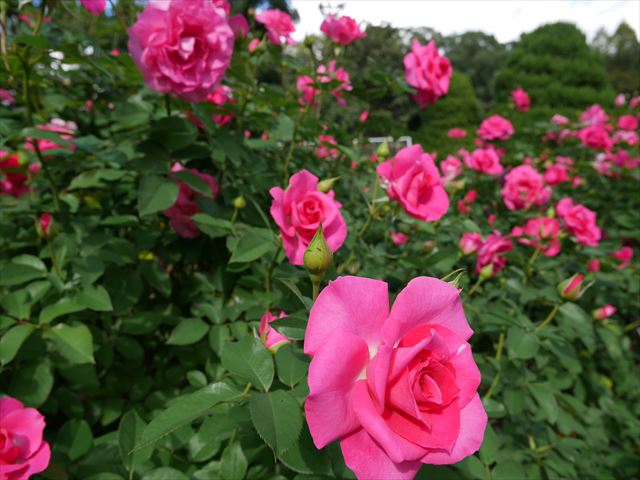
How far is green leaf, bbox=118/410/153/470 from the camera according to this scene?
78cm

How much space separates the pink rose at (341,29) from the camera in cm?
169

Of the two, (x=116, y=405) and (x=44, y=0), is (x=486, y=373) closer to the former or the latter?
(x=116, y=405)

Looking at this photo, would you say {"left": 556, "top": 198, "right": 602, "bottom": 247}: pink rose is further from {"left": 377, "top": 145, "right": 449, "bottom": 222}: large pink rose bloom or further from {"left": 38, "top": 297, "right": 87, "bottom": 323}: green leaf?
{"left": 38, "top": 297, "right": 87, "bottom": 323}: green leaf

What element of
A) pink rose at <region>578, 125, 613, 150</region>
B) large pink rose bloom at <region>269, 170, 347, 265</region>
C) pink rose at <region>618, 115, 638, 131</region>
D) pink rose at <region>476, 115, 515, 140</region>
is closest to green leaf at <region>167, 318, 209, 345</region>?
large pink rose bloom at <region>269, 170, 347, 265</region>

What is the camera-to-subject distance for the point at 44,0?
42.4 inches

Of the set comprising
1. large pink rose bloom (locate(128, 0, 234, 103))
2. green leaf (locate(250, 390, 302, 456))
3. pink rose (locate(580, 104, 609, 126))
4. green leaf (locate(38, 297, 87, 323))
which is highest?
large pink rose bloom (locate(128, 0, 234, 103))

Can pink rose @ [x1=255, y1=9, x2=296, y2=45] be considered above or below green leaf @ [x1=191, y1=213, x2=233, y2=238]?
above

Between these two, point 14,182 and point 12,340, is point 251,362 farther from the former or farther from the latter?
point 14,182

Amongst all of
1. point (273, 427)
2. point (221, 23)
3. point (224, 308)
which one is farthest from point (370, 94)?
point (273, 427)

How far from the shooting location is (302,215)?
861 millimetres

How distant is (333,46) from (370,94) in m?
0.28

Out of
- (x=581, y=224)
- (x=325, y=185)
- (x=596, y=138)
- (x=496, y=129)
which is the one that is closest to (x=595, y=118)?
(x=596, y=138)

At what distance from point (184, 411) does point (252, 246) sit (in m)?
0.42

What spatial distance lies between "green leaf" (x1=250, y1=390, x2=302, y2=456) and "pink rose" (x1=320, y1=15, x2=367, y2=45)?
1.52m
